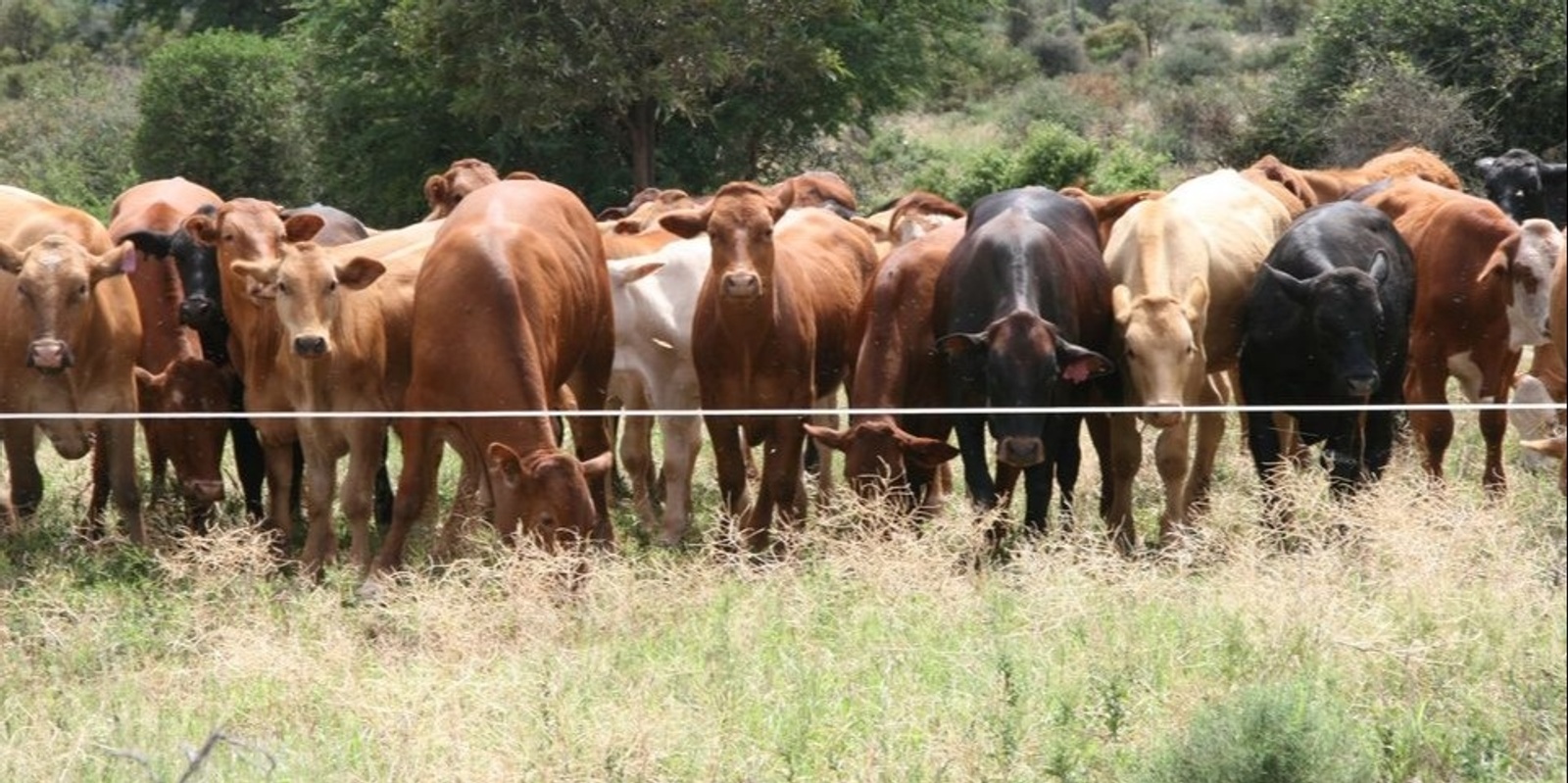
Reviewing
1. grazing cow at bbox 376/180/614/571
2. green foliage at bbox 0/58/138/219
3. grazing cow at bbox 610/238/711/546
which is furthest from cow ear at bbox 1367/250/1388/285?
green foliage at bbox 0/58/138/219

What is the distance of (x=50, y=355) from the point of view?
11195mm

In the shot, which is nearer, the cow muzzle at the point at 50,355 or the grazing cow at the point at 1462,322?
the cow muzzle at the point at 50,355

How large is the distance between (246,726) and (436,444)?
295 cm

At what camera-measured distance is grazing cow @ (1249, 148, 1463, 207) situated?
1527 centimetres

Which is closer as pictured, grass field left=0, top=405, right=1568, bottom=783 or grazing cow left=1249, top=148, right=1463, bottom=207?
grass field left=0, top=405, right=1568, bottom=783

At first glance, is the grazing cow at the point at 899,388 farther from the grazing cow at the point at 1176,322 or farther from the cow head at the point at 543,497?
the cow head at the point at 543,497

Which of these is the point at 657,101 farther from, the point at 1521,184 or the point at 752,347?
the point at 752,347

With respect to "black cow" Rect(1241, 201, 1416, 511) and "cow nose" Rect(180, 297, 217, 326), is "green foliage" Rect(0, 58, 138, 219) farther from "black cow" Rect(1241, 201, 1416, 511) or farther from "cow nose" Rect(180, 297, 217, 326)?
"black cow" Rect(1241, 201, 1416, 511)

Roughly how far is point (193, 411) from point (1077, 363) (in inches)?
179

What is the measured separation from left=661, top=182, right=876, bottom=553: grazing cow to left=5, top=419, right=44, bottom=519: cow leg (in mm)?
3467

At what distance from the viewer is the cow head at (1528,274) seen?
464 inches

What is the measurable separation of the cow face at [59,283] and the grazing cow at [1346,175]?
7386 millimetres

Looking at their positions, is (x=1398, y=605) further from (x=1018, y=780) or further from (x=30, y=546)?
(x=30, y=546)

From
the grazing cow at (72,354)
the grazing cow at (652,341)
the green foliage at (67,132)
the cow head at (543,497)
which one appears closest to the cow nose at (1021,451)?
the cow head at (543,497)
